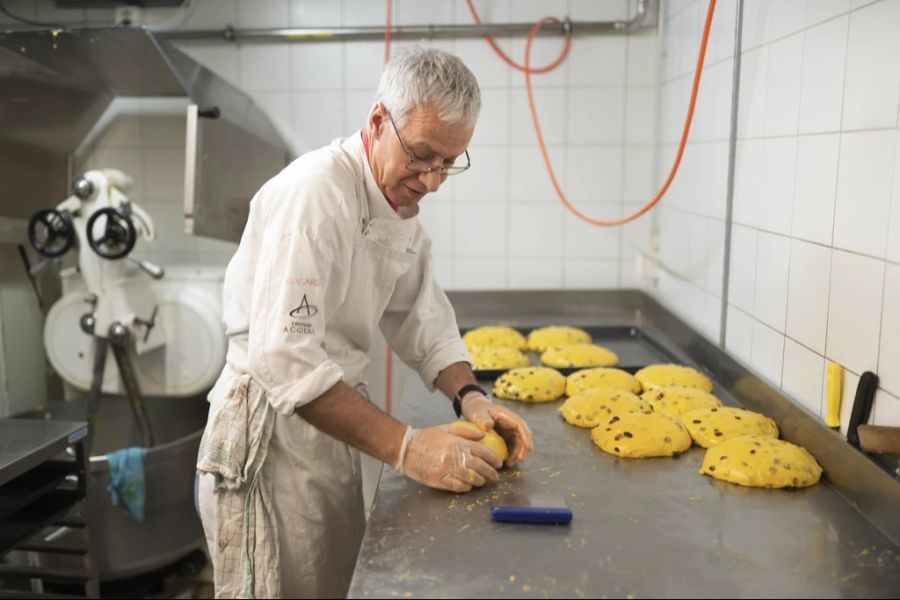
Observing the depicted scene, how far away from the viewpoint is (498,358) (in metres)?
2.28

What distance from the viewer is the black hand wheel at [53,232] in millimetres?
2600

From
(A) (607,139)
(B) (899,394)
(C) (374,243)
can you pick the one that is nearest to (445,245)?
(A) (607,139)

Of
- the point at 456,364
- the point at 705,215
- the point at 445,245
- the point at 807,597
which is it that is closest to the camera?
the point at 807,597

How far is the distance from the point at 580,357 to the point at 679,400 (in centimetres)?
51

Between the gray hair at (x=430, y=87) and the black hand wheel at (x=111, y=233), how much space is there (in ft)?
4.81

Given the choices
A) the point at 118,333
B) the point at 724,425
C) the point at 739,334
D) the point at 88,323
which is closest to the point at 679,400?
the point at 724,425

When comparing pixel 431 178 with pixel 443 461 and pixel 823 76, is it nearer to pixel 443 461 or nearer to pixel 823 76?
pixel 443 461

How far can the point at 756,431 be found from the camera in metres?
1.61

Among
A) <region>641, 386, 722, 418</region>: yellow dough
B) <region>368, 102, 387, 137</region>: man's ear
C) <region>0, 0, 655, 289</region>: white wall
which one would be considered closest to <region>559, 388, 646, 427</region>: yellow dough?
<region>641, 386, 722, 418</region>: yellow dough

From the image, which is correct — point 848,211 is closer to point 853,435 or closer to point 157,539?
point 853,435

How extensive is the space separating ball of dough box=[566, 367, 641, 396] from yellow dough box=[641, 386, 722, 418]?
0.10 m

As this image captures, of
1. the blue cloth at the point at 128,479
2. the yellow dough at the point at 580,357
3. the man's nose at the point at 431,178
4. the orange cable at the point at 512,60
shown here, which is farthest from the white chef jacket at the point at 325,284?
the orange cable at the point at 512,60

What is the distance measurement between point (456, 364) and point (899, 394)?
0.88 meters

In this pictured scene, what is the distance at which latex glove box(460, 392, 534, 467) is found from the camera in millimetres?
1491
